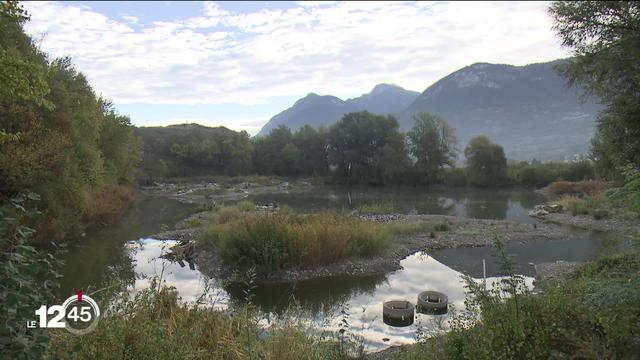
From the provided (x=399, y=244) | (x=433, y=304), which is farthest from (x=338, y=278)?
(x=399, y=244)

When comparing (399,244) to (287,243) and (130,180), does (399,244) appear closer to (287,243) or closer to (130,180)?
(287,243)

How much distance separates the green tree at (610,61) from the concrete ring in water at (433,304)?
300 inches

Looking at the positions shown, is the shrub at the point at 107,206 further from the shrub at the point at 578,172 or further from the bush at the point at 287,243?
the shrub at the point at 578,172

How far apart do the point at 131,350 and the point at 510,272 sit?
4405 millimetres

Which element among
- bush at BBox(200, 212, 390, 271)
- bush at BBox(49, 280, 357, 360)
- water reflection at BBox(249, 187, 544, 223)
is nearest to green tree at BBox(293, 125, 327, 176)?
water reflection at BBox(249, 187, 544, 223)

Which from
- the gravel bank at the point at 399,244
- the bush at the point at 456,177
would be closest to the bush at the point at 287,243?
the gravel bank at the point at 399,244

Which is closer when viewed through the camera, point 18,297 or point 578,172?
point 18,297

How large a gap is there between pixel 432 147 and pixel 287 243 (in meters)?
54.9

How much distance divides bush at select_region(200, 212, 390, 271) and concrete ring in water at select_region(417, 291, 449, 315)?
5.93 metres

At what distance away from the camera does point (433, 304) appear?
13531 millimetres

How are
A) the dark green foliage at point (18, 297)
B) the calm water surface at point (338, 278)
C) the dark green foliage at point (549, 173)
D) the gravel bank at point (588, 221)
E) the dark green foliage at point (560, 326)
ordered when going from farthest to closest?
the dark green foliage at point (549, 173) → the gravel bank at point (588, 221) → the calm water surface at point (338, 278) → the dark green foliage at point (560, 326) → the dark green foliage at point (18, 297)

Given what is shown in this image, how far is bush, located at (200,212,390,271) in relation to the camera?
18328 millimetres

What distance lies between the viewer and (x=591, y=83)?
58.3 feet

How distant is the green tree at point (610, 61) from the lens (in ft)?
52.2
